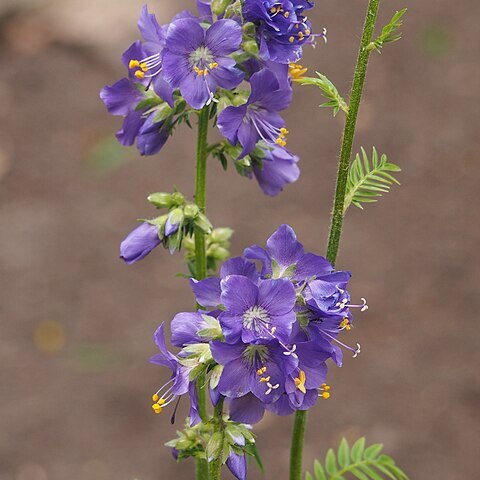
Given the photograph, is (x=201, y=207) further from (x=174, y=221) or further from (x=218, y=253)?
(x=218, y=253)

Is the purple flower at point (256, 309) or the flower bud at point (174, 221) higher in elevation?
the flower bud at point (174, 221)

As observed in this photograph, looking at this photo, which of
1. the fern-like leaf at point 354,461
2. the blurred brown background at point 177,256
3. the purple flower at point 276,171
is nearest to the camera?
the purple flower at point 276,171

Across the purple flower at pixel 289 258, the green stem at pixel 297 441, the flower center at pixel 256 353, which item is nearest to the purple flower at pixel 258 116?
the purple flower at pixel 289 258

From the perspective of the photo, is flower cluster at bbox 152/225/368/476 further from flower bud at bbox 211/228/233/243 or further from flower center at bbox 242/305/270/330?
flower bud at bbox 211/228/233/243

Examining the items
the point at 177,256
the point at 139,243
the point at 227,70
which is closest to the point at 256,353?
the point at 139,243

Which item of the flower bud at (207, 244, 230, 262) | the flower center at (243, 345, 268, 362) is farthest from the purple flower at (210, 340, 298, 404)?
the flower bud at (207, 244, 230, 262)

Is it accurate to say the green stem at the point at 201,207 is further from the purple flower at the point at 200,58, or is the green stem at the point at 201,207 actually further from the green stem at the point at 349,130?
the green stem at the point at 349,130

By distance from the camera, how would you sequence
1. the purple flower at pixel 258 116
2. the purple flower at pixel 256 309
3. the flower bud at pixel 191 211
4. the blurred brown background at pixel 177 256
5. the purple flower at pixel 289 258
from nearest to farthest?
the purple flower at pixel 256 309
the purple flower at pixel 289 258
the purple flower at pixel 258 116
the flower bud at pixel 191 211
the blurred brown background at pixel 177 256

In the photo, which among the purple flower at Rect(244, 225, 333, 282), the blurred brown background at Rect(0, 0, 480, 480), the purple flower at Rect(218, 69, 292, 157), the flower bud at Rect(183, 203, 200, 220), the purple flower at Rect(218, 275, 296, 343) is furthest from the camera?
the blurred brown background at Rect(0, 0, 480, 480)
